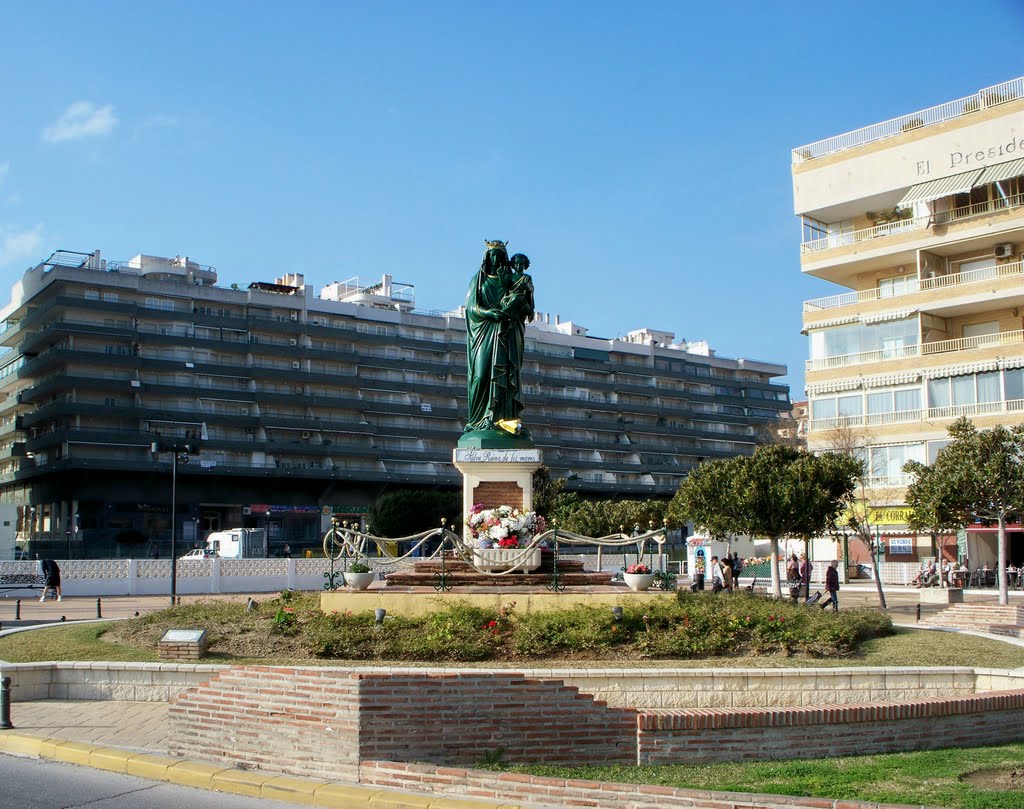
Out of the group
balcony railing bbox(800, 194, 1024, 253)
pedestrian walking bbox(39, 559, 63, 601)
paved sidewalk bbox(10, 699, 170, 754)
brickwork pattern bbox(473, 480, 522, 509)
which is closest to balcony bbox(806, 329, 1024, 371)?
balcony railing bbox(800, 194, 1024, 253)

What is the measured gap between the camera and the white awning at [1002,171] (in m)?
43.2

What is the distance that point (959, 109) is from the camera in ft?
150

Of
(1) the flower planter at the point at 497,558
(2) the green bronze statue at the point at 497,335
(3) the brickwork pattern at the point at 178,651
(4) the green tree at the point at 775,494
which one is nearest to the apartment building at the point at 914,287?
(4) the green tree at the point at 775,494

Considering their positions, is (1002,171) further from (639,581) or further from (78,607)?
(78,607)

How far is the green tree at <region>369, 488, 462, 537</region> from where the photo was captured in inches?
2977

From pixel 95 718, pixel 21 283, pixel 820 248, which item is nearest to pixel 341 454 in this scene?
pixel 21 283

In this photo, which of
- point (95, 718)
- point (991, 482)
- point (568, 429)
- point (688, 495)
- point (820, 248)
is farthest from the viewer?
point (568, 429)

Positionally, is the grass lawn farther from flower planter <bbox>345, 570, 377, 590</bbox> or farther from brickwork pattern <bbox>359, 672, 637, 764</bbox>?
flower planter <bbox>345, 570, 377, 590</bbox>

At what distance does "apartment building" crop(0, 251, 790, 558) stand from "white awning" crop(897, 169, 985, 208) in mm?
44634

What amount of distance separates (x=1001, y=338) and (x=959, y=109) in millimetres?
10080

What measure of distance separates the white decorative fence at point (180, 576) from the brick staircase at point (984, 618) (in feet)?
77.0

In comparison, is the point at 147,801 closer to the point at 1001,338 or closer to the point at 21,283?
the point at 1001,338

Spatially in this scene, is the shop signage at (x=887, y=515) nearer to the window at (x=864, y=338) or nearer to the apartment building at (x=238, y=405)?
the window at (x=864, y=338)

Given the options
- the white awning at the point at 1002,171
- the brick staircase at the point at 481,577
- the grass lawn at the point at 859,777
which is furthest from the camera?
the white awning at the point at 1002,171
